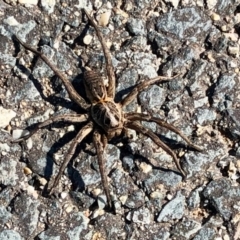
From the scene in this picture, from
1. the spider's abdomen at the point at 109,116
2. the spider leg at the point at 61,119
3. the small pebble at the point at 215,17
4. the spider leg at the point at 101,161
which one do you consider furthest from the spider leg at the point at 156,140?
the small pebble at the point at 215,17

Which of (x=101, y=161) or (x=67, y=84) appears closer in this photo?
(x=101, y=161)

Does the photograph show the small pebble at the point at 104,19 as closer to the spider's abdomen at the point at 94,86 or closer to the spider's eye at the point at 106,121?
the spider's abdomen at the point at 94,86

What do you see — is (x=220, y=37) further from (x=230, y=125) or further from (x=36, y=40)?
(x=36, y=40)

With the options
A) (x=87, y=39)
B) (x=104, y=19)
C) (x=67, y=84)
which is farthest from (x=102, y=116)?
(x=104, y=19)

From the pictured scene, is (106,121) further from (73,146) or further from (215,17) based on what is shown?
(215,17)

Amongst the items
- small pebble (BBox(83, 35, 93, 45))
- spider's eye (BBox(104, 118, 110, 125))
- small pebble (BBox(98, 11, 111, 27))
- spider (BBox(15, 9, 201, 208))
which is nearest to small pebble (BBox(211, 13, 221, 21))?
spider (BBox(15, 9, 201, 208))

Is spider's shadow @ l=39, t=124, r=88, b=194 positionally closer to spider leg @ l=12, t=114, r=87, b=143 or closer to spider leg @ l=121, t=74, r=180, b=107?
spider leg @ l=12, t=114, r=87, b=143

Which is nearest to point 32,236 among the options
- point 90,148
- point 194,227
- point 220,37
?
point 90,148
